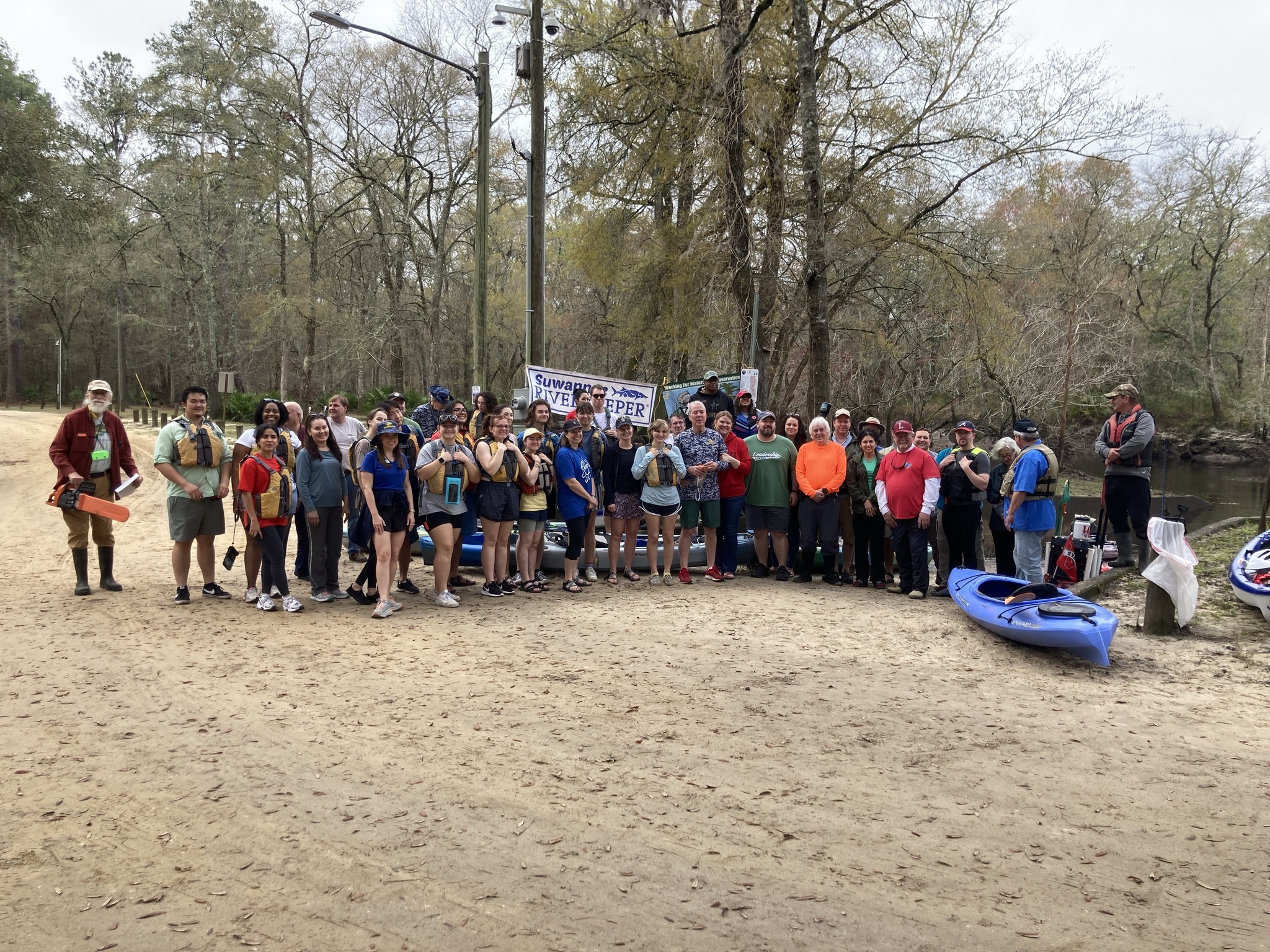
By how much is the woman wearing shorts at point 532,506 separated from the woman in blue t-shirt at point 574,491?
14cm

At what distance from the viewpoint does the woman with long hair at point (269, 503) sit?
756cm

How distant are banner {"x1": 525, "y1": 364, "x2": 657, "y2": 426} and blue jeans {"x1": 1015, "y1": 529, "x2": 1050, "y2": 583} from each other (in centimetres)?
484

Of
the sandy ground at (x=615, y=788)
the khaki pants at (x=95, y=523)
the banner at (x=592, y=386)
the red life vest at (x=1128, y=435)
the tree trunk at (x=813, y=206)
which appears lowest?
the sandy ground at (x=615, y=788)

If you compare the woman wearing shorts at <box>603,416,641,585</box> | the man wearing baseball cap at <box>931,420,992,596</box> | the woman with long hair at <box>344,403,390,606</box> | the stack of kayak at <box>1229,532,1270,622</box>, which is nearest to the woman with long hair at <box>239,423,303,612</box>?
the woman with long hair at <box>344,403,390,606</box>

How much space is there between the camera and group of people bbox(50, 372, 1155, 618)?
7.88 m

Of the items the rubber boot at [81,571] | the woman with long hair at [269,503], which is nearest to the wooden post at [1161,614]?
the woman with long hair at [269,503]

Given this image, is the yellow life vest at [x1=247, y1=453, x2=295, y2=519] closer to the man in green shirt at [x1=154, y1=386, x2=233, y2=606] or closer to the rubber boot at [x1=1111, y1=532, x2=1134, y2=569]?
the man in green shirt at [x1=154, y1=386, x2=233, y2=606]

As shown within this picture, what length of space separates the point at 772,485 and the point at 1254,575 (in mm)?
4758

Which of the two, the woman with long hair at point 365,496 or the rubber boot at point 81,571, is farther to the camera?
the rubber boot at point 81,571

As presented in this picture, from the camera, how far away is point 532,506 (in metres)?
8.82

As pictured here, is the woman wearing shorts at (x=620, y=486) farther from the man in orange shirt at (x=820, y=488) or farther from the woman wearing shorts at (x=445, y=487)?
the man in orange shirt at (x=820, y=488)

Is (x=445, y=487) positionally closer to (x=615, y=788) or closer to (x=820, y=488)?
(x=820, y=488)

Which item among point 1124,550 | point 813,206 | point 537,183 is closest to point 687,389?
point 813,206

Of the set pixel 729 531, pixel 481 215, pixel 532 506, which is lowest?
pixel 729 531
